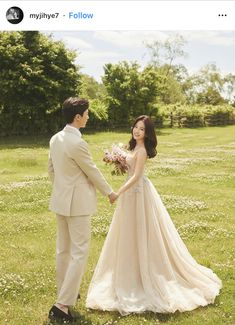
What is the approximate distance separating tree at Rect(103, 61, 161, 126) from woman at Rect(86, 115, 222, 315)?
44171 mm

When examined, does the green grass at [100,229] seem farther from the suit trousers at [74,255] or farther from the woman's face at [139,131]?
the woman's face at [139,131]

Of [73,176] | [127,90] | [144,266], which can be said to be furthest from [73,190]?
[127,90]

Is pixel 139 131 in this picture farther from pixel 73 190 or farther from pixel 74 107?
pixel 73 190

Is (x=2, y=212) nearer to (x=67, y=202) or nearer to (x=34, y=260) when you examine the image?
(x=34, y=260)

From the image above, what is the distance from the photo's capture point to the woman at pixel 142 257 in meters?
8.34

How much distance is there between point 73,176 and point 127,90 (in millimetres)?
46985

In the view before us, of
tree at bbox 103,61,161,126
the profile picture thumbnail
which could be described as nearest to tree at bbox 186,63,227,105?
tree at bbox 103,61,161,126

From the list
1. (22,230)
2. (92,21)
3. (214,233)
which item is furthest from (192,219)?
(92,21)

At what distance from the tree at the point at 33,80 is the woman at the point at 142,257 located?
1305 inches

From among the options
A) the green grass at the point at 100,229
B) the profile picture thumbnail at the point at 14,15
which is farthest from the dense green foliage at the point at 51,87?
the profile picture thumbnail at the point at 14,15

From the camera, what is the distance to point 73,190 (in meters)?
7.58

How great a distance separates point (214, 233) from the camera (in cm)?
1289

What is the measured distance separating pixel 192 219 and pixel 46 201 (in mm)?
5613

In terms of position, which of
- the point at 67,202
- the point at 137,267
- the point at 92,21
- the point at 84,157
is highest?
the point at 92,21
